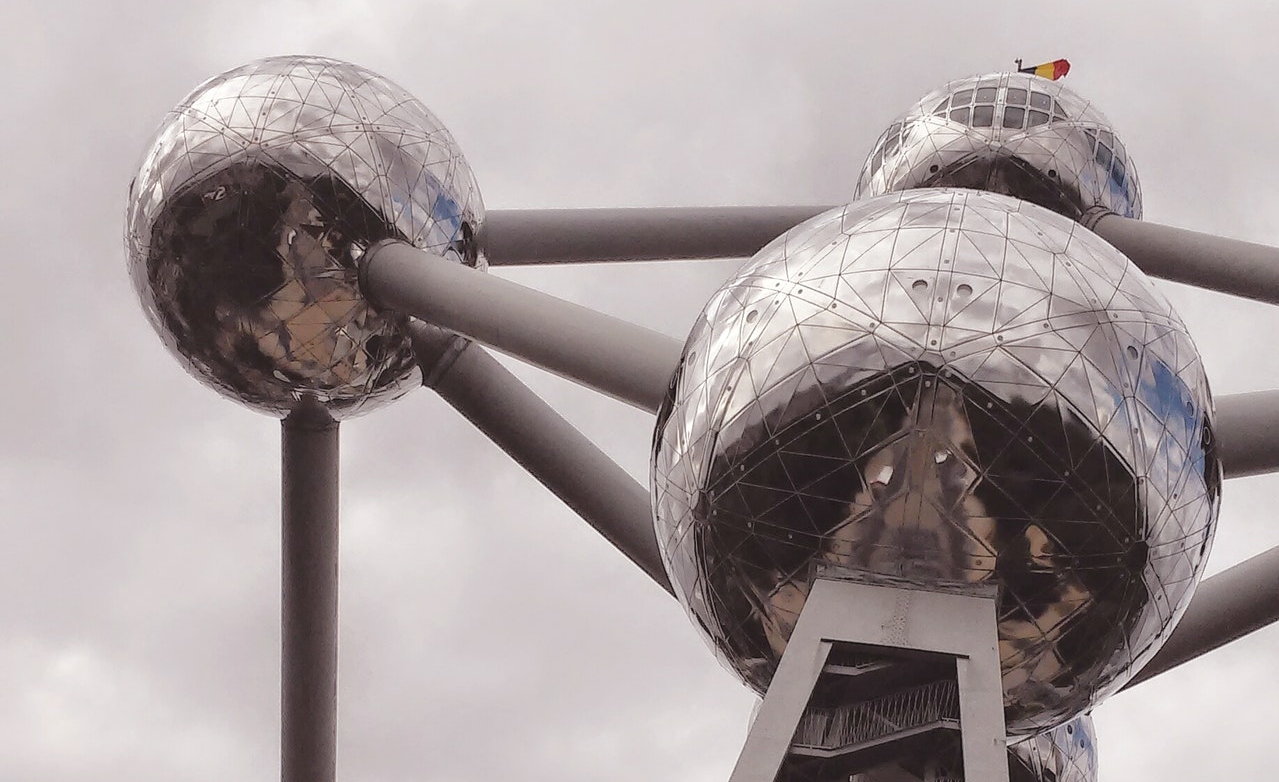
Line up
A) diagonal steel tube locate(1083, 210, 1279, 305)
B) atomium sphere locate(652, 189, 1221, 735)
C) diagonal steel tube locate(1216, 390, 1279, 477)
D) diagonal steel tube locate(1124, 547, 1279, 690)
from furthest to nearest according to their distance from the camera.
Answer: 1. diagonal steel tube locate(1083, 210, 1279, 305)
2. diagonal steel tube locate(1124, 547, 1279, 690)
3. diagonal steel tube locate(1216, 390, 1279, 477)
4. atomium sphere locate(652, 189, 1221, 735)

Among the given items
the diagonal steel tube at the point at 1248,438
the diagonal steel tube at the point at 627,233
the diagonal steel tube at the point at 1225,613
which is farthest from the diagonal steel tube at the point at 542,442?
the diagonal steel tube at the point at 1248,438

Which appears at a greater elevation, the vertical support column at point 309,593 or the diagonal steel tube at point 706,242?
the diagonal steel tube at point 706,242

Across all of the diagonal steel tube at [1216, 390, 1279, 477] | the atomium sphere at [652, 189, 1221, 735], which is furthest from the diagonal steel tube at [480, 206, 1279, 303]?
the atomium sphere at [652, 189, 1221, 735]

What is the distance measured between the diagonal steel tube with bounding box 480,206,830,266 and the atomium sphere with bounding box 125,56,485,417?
0.44 metres

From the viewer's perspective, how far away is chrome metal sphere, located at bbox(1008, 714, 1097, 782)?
10.3 metres

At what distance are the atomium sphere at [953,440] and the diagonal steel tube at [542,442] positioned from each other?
2.55 metres

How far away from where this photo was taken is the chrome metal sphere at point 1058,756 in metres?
10.3

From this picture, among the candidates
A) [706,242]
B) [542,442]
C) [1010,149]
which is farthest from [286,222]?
[1010,149]

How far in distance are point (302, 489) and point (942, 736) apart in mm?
5302

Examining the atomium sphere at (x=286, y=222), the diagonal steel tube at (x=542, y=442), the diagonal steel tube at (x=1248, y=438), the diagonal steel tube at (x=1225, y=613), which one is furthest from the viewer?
the atomium sphere at (x=286, y=222)

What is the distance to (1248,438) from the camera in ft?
28.8

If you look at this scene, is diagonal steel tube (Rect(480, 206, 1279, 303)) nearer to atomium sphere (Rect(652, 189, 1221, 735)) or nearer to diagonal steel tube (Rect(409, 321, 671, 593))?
diagonal steel tube (Rect(409, 321, 671, 593))

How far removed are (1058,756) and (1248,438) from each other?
2.61 metres

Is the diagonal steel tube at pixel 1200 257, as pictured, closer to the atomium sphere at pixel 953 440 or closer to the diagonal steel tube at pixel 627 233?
the diagonal steel tube at pixel 627 233
